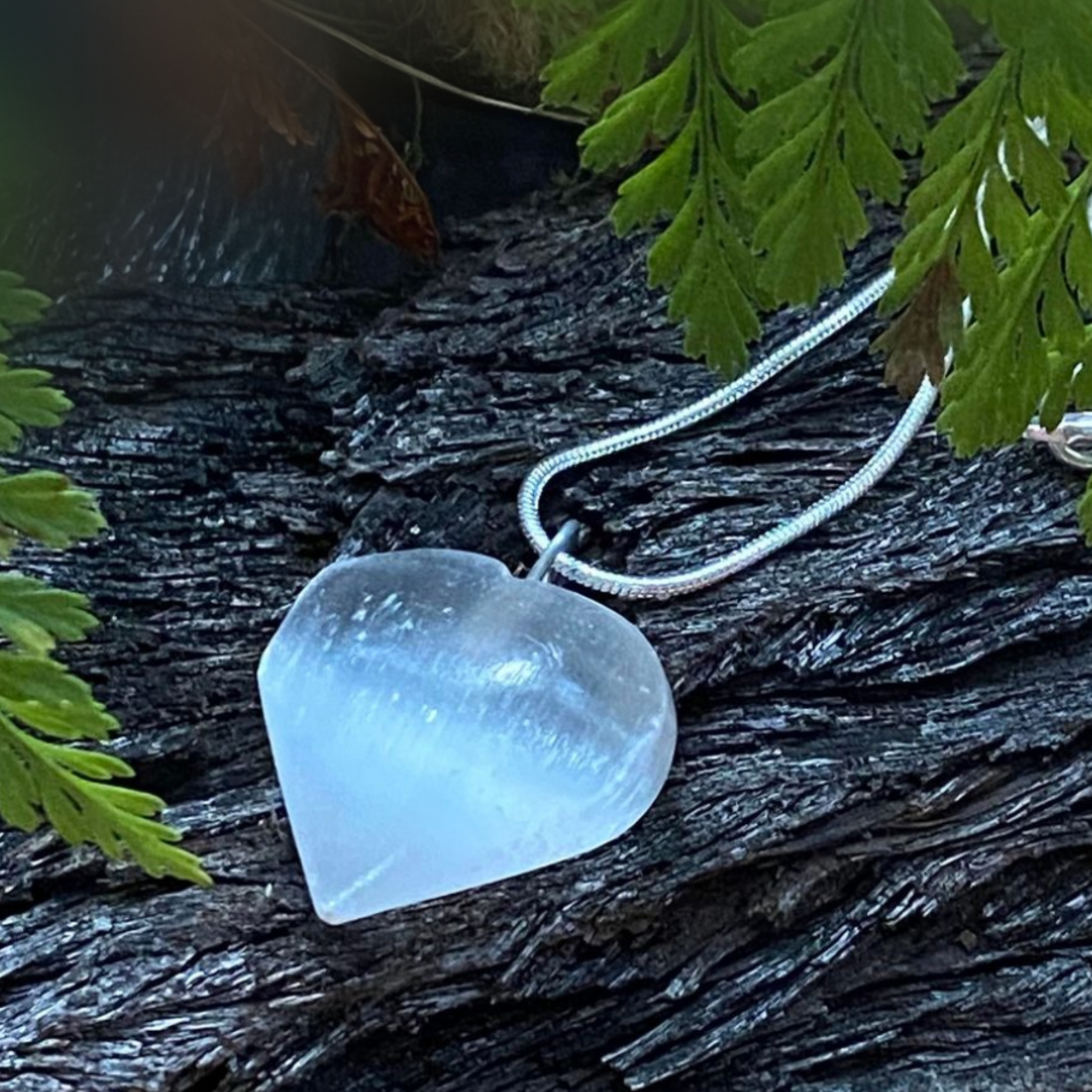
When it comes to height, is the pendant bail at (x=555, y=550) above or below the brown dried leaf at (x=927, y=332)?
below

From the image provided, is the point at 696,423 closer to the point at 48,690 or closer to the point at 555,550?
the point at 555,550

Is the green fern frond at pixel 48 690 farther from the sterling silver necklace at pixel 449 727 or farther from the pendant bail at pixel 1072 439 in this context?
the pendant bail at pixel 1072 439

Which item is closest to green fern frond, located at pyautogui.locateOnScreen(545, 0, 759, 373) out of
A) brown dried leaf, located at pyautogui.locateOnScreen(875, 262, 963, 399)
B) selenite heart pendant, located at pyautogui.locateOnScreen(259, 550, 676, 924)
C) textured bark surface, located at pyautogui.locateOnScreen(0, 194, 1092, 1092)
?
brown dried leaf, located at pyautogui.locateOnScreen(875, 262, 963, 399)

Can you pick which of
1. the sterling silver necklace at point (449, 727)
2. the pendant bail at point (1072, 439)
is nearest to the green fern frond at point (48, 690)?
the sterling silver necklace at point (449, 727)

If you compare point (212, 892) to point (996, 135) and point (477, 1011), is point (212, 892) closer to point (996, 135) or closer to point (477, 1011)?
point (477, 1011)

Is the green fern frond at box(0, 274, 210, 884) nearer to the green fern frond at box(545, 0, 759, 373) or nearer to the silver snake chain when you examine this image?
the green fern frond at box(545, 0, 759, 373)

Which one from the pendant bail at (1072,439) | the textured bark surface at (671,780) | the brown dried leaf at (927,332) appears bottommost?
the textured bark surface at (671,780)
